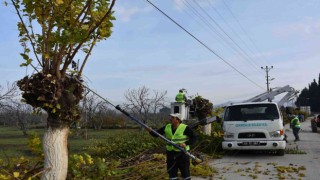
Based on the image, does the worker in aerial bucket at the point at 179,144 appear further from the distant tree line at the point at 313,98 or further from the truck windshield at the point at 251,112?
the distant tree line at the point at 313,98

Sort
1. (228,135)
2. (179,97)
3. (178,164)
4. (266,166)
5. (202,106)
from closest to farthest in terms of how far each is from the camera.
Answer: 1. (178,164)
2. (266,166)
3. (228,135)
4. (179,97)
5. (202,106)

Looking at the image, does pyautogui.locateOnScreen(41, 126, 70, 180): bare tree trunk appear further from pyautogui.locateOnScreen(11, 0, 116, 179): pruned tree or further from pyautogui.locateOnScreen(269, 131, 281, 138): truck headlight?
pyautogui.locateOnScreen(269, 131, 281, 138): truck headlight

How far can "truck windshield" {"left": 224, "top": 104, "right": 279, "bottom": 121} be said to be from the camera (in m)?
13.6

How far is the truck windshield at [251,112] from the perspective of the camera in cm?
1364

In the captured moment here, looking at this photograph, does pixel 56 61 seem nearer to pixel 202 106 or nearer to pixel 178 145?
pixel 178 145

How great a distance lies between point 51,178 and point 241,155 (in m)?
9.34

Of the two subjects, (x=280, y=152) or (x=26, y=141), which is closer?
(x=26, y=141)

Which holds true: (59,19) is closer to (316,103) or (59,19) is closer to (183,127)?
(183,127)

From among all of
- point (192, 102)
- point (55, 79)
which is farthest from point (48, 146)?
point (192, 102)

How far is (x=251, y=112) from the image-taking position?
1388cm

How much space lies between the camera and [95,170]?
7.27 m

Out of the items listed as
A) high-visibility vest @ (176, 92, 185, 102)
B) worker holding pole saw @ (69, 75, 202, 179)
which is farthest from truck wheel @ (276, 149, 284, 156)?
worker holding pole saw @ (69, 75, 202, 179)

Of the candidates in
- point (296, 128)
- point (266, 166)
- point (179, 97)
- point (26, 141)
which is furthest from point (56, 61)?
point (296, 128)

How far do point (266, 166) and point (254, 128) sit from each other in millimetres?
2020
